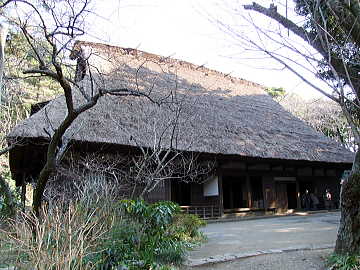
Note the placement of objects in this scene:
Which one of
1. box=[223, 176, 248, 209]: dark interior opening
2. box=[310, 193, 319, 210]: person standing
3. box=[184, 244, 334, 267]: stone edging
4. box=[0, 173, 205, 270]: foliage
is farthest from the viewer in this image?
box=[310, 193, 319, 210]: person standing

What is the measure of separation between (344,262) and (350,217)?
25.7 inches

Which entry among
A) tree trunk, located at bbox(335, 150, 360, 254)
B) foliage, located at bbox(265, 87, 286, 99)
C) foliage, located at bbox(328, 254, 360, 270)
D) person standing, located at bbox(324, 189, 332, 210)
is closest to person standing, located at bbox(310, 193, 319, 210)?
person standing, located at bbox(324, 189, 332, 210)

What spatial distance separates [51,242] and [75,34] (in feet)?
9.50

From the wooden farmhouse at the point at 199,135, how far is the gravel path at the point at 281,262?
12.5ft

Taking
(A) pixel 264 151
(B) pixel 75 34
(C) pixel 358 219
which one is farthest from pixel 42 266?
(A) pixel 264 151

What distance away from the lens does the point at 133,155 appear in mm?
10336

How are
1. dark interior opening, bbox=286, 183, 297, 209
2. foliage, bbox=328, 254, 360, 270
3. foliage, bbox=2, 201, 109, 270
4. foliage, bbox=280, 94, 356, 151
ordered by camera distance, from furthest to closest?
foliage, bbox=280, 94, 356, 151
dark interior opening, bbox=286, 183, 297, 209
foliage, bbox=328, 254, 360, 270
foliage, bbox=2, 201, 109, 270

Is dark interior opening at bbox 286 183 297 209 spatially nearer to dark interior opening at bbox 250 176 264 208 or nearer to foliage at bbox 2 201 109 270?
dark interior opening at bbox 250 176 264 208

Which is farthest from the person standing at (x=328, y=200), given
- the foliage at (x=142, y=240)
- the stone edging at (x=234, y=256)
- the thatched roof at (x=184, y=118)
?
the foliage at (x=142, y=240)

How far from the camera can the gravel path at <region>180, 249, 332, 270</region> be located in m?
4.81

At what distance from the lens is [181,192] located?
1308 centimetres

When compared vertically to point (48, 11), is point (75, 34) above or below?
below

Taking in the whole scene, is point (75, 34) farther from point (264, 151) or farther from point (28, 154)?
point (264, 151)

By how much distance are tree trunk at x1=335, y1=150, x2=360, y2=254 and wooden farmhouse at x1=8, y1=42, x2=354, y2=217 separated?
14.2 ft
